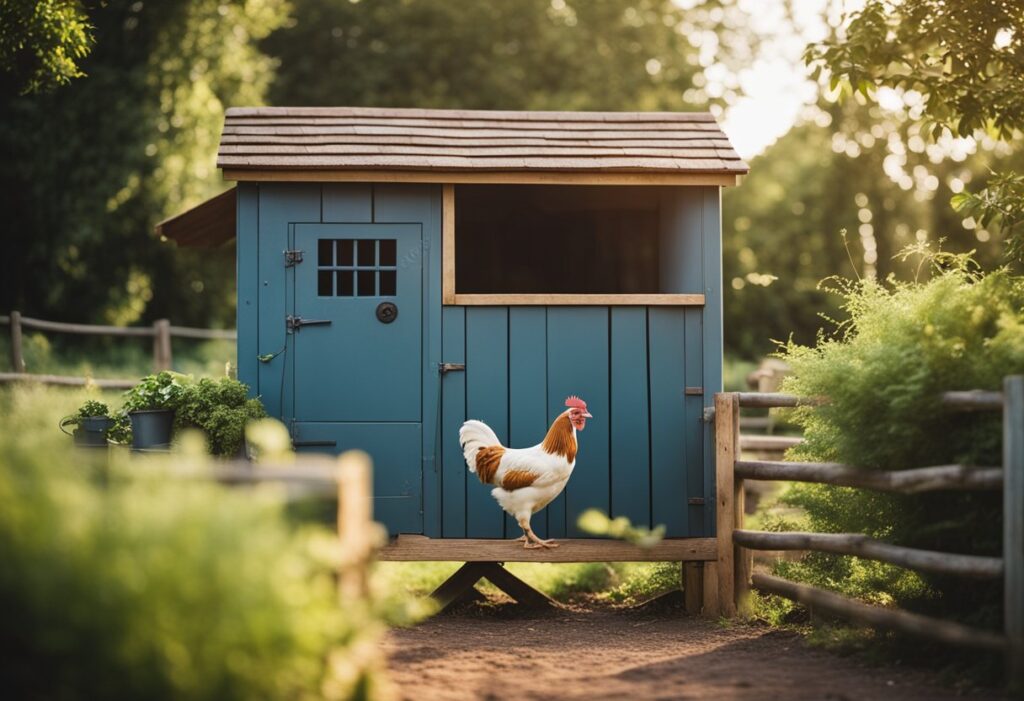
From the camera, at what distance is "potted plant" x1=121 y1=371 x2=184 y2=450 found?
705cm

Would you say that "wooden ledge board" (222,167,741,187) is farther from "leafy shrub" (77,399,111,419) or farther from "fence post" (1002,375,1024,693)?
"fence post" (1002,375,1024,693)

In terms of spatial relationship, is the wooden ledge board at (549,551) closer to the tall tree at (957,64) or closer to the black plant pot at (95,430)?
the black plant pot at (95,430)

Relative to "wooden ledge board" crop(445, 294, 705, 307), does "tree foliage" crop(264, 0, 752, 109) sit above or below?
above

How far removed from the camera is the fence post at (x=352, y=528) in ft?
12.5

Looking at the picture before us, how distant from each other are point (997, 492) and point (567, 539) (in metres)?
3.11

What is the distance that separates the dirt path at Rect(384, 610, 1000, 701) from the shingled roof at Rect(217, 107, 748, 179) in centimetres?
317

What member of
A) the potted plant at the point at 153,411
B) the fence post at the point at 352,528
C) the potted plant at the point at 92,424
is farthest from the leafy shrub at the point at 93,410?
the fence post at the point at 352,528

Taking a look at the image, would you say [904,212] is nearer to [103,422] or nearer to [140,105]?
[140,105]

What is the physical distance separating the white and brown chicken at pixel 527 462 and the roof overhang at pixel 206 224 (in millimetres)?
2710

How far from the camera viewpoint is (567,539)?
7.48 m

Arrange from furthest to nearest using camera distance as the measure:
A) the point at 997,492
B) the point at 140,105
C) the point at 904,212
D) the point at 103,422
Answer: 1. the point at 904,212
2. the point at 140,105
3. the point at 103,422
4. the point at 997,492

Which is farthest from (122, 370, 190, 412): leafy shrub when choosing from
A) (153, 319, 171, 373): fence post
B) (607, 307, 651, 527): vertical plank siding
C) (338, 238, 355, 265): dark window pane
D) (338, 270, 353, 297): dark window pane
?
(153, 319, 171, 373): fence post

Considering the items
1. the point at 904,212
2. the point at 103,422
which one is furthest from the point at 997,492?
the point at 904,212

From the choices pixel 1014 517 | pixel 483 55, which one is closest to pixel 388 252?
pixel 1014 517
